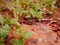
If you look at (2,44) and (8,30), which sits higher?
(8,30)

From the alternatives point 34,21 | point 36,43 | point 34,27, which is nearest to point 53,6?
point 34,21

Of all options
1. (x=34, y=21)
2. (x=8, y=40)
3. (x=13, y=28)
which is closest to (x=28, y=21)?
(x=34, y=21)

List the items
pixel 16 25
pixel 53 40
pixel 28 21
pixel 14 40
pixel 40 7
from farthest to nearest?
pixel 40 7
pixel 28 21
pixel 53 40
pixel 16 25
pixel 14 40

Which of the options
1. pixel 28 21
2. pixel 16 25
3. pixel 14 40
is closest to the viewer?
pixel 14 40

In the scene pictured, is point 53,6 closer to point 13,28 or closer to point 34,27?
point 34,27

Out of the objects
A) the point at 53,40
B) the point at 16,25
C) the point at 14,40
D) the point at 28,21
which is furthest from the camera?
the point at 28,21

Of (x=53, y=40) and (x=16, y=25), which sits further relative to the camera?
(x=53, y=40)

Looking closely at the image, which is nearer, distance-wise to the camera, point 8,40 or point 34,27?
point 8,40

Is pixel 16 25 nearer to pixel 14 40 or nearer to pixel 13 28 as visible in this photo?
pixel 13 28

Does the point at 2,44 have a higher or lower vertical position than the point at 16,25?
lower
